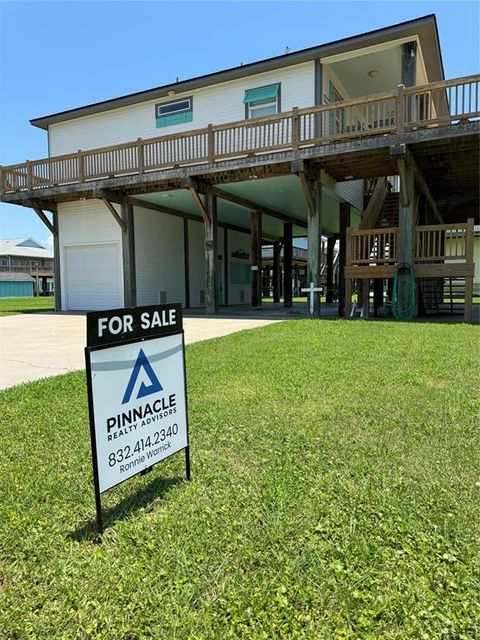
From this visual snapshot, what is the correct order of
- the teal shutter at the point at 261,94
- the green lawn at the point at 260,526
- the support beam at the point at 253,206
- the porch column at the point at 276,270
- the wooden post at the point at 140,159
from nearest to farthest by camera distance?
the green lawn at the point at 260,526 < the teal shutter at the point at 261,94 < the wooden post at the point at 140,159 < the support beam at the point at 253,206 < the porch column at the point at 276,270

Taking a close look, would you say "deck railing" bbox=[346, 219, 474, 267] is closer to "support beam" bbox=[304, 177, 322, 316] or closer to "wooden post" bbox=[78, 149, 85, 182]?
"support beam" bbox=[304, 177, 322, 316]

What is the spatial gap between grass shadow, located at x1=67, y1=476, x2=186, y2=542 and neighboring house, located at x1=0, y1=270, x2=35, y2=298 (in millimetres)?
42416

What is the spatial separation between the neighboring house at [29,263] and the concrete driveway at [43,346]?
37.6m

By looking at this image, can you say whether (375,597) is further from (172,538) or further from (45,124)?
(45,124)

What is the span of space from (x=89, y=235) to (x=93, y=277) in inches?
58.1

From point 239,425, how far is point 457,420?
159cm

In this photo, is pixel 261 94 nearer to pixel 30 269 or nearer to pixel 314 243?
pixel 314 243

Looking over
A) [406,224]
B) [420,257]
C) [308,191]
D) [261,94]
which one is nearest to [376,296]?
[420,257]

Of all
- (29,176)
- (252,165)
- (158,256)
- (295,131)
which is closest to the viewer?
→ (295,131)

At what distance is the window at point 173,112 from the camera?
13383mm

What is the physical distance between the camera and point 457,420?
9.98 ft

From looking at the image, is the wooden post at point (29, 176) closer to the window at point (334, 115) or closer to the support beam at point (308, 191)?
the support beam at point (308, 191)

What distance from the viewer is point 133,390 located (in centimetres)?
202

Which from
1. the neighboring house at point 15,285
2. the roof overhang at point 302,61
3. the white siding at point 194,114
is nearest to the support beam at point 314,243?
the white siding at point 194,114
